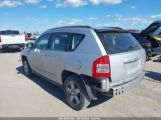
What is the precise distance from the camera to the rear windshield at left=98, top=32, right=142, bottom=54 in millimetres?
4090

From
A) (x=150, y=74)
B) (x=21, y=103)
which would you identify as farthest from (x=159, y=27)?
(x=21, y=103)

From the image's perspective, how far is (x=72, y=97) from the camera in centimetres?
474

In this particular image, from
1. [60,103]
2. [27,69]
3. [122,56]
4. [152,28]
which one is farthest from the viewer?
[152,28]

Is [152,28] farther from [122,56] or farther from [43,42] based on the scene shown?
[122,56]

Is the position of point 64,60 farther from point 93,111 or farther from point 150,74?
point 150,74

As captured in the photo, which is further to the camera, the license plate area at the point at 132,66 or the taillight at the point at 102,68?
the license plate area at the point at 132,66

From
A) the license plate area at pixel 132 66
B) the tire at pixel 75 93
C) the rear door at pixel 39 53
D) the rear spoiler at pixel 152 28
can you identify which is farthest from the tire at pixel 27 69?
the rear spoiler at pixel 152 28

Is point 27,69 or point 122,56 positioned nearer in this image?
point 122,56

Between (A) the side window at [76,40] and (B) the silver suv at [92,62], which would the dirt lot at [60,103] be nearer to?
(B) the silver suv at [92,62]

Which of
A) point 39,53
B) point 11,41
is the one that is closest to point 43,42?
point 39,53

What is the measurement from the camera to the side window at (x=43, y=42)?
19.3ft

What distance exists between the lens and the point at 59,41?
5.21m

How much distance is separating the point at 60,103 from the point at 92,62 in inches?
67.1

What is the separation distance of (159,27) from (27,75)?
281 inches
